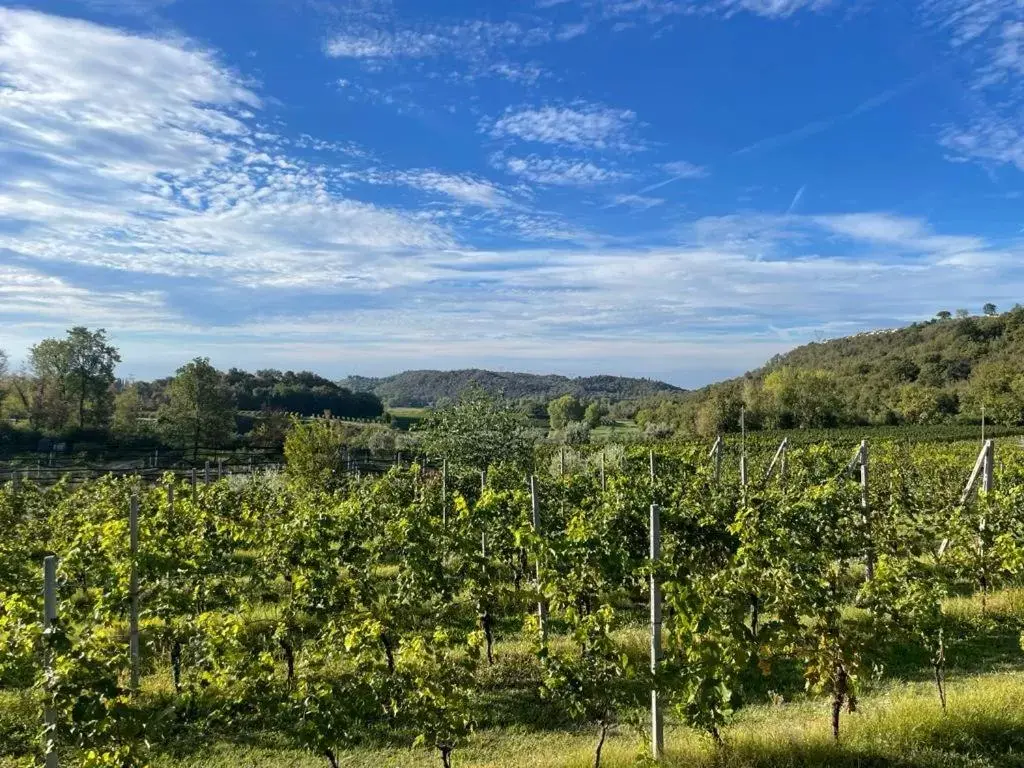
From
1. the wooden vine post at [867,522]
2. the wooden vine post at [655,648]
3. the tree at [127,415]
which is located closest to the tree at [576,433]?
the tree at [127,415]

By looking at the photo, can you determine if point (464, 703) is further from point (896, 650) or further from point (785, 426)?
point (785, 426)

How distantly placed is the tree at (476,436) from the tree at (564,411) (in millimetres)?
43980

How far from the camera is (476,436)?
16.6 meters

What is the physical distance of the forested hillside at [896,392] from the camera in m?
44.9

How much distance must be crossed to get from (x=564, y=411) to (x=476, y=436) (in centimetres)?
5298

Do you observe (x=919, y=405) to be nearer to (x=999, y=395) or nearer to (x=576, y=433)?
(x=999, y=395)

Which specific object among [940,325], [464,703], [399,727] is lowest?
[399,727]

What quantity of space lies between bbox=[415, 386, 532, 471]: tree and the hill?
10066cm

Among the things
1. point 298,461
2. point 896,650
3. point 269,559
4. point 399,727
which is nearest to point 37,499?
point 298,461

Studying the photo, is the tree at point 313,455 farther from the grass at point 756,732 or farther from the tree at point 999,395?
the tree at point 999,395

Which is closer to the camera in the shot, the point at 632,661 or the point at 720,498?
the point at 632,661

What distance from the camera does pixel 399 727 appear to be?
19.5ft

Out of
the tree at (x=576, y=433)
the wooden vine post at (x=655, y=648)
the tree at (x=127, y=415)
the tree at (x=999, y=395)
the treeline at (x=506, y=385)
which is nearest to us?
the wooden vine post at (x=655, y=648)

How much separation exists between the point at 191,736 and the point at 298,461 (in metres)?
11.8
